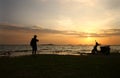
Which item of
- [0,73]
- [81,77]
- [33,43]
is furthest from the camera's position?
[33,43]

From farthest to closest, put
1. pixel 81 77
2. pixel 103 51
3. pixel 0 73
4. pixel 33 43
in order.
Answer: pixel 103 51 < pixel 33 43 < pixel 0 73 < pixel 81 77

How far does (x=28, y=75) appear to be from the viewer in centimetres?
1404

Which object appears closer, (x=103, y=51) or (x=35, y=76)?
(x=35, y=76)

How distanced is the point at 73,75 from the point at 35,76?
2.31 meters

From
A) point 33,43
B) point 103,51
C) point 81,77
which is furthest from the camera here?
point 103,51

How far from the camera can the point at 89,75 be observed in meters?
14.3

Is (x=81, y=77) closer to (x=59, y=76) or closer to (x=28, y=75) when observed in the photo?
(x=59, y=76)

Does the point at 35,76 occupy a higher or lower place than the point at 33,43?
lower

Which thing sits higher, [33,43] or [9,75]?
[33,43]

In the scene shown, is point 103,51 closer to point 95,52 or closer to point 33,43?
point 95,52

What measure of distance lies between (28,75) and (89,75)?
145 inches

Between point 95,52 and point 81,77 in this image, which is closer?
point 81,77

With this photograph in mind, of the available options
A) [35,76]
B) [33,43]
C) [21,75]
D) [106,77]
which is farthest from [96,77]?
[33,43]

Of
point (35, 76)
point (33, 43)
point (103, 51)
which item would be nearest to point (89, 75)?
point (35, 76)
